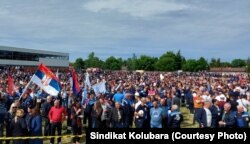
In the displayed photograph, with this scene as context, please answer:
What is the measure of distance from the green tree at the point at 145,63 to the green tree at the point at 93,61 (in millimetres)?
16533

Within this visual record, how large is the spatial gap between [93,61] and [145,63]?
2215 centimetres

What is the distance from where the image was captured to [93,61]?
156 meters

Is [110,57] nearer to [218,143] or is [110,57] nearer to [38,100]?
[38,100]

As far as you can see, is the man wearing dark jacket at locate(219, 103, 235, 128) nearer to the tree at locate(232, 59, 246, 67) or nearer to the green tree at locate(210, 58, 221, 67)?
the green tree at locate(210, 58, 221, 67)

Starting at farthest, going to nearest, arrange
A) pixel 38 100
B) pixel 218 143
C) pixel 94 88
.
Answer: pixel 94 88 < pixel 38 100 < pixel 218 143

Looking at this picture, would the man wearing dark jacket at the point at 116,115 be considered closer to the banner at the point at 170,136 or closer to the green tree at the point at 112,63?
the banner at the point at 170,136

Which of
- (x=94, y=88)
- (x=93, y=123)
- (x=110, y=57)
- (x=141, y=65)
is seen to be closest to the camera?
(x=93, y=123)

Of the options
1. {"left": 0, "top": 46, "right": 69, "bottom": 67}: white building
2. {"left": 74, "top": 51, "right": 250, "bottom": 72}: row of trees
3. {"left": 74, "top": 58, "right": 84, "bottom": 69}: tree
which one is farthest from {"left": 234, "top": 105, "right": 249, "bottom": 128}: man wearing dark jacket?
{"left": 74, "top": 58, "right": 84, "bottom": 69}: tree

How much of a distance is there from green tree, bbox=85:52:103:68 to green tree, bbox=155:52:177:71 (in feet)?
79.5

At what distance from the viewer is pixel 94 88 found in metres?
20.2

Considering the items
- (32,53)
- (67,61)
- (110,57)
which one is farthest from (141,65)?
(32,53)

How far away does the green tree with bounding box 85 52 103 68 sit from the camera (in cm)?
15388

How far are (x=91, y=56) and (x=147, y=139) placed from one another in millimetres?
153672

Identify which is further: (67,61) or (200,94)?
(67,61)
